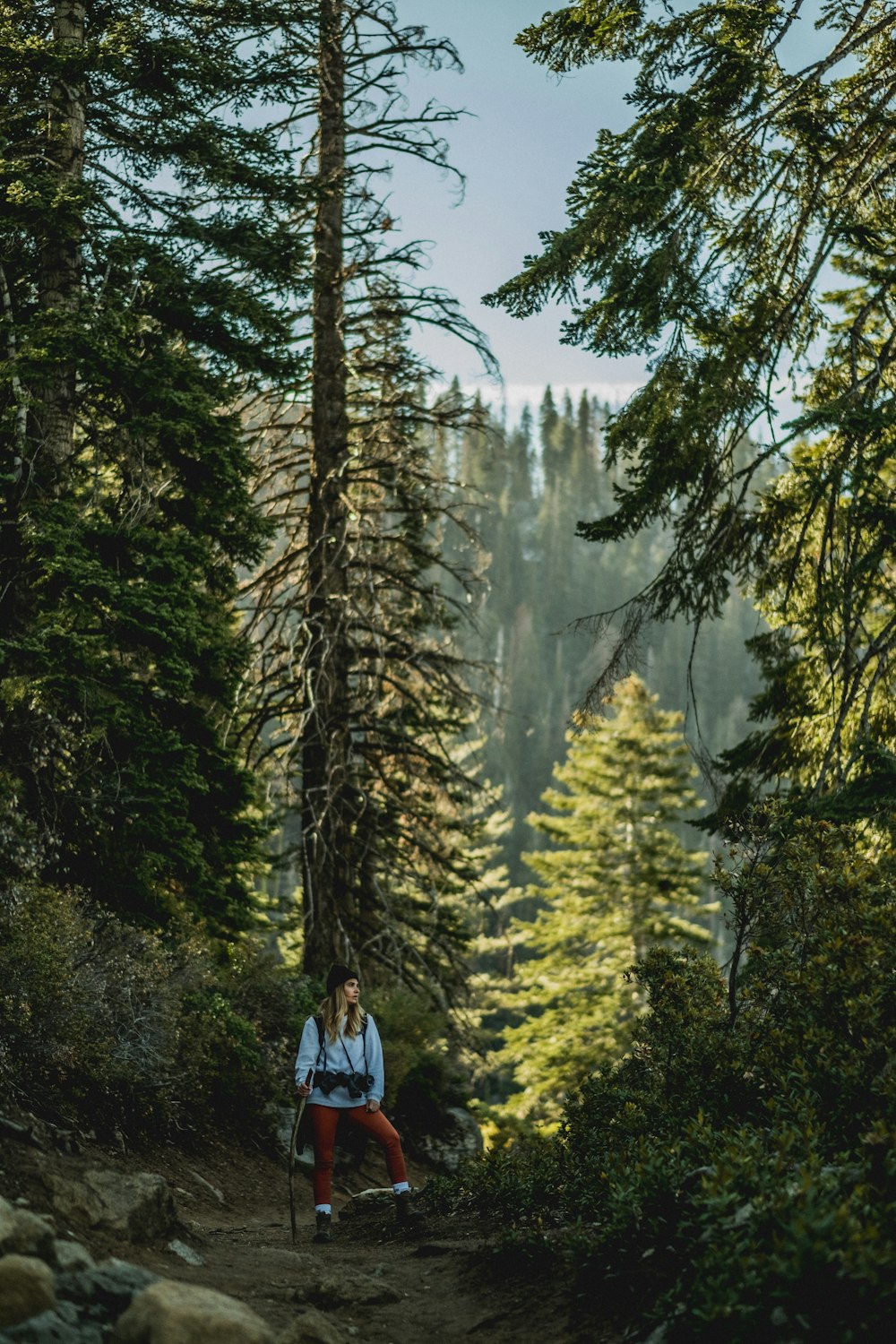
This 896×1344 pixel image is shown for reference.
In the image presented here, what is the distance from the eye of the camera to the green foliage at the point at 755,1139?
3379 millimetres

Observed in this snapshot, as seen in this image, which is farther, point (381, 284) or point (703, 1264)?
point (381, 284)

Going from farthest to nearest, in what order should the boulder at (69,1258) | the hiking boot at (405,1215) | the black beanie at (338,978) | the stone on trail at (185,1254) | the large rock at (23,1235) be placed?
the black beanie at (338,978), the hiking boot at (405,1215), the stone on trail at (185,1254), the boulder at (69,1258), the large rock at (23,1235)

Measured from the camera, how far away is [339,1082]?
716 centimetres

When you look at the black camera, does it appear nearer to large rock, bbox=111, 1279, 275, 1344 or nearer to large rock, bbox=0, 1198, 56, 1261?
large rock, bbox=0, 1198, 56, 1261

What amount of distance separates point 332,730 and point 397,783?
234 cm

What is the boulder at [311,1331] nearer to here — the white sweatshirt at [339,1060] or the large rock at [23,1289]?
the large rock at [23,1289]

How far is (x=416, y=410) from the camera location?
1446 centimetres

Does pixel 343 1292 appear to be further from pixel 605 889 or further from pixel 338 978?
pixel 605 889

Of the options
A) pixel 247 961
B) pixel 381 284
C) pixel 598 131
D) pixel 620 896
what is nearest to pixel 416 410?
pixel 381 284

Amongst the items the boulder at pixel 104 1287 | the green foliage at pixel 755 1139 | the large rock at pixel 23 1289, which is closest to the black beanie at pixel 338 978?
the green foliage at pixel 755 1139

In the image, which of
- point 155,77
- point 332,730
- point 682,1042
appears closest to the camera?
point 682,1042

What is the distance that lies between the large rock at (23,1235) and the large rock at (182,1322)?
58 cm

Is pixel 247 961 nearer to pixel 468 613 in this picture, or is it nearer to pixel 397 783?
pixel 397 783

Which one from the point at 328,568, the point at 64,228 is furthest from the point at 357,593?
the point at 64,228
